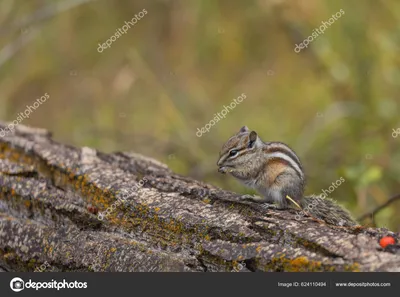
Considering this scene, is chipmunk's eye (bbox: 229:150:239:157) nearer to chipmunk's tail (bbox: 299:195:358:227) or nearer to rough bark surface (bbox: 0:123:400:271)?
rough bark surface (bbox: 0:123:400:271)

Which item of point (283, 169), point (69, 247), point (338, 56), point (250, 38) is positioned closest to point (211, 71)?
point (250, 38)

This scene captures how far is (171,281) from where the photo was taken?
10.8 ft

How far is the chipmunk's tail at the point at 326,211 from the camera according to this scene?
12.9 ft

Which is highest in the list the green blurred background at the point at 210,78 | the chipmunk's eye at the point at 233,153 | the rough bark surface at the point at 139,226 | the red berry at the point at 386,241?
the green blurred background at the point at 210,78

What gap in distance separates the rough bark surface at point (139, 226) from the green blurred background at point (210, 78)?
3.00 m

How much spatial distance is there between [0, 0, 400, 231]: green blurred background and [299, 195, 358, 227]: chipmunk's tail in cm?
265

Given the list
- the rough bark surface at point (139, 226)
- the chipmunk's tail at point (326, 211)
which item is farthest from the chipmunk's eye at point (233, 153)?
the chipmunk's tail at point (326, 211)

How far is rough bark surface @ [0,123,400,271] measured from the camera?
3.33 meters

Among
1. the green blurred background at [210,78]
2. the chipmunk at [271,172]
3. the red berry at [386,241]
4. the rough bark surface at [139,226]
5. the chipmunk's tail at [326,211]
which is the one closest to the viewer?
the red berry at [386,241]

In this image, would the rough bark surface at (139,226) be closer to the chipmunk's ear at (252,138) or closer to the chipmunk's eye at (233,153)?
the chipmunk's eye at (233,153)

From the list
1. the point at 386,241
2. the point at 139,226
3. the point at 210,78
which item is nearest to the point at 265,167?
the point at 139,226

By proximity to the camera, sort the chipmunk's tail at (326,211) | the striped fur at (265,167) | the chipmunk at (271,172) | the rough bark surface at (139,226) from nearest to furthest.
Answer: the rough bark surface at (139,226), the chipmunk's tail at (326,211), the chipmunk at (271,172), the striped fur at (265,167)

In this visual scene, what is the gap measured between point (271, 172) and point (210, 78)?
20.5 ft

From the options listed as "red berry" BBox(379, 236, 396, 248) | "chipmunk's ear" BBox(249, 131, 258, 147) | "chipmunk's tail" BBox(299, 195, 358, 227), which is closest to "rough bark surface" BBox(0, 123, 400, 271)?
"red berry" BBox(379, 236, 396, 248)
